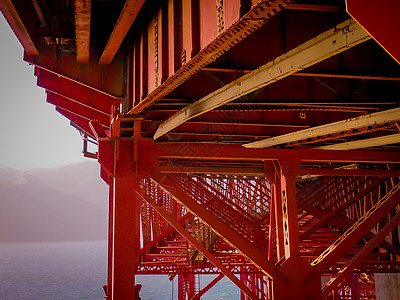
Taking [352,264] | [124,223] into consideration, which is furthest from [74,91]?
[352,264]

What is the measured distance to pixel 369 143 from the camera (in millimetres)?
11969

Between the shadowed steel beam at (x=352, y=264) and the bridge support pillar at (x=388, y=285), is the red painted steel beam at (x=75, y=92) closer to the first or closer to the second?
the shadowed steel beam at (x=352, y=264)

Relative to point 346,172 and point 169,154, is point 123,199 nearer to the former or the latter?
point 169,154

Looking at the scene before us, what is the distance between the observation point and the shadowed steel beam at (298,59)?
15.4ft

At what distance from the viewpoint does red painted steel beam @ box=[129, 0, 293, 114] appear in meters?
4.04

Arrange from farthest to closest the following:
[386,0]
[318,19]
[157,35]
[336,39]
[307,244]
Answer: [307,244], [157,35], [318,19], [336,39], [386,0]

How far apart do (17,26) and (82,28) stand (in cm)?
121

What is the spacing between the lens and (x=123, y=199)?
11.2m

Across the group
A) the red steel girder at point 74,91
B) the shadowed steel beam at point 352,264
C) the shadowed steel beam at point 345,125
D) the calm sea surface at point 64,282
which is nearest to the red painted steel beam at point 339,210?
the shadowed steel beam at point 352,264

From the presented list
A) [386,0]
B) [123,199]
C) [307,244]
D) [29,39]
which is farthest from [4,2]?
[307,244]

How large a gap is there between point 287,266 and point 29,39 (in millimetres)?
7515

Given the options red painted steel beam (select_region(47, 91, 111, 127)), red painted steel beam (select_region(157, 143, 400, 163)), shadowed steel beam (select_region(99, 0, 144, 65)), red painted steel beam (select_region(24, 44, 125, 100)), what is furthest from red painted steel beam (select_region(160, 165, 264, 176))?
shadowed steel beam (select_region(99, 0, 144, 65))

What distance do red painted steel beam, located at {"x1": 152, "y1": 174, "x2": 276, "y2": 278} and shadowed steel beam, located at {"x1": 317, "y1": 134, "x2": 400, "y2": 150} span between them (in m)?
3.81

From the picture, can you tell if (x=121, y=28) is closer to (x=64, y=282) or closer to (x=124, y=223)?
(x=124, y=223)
